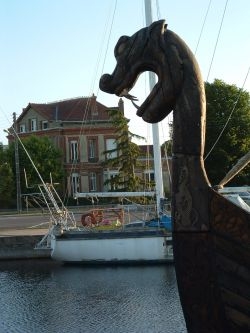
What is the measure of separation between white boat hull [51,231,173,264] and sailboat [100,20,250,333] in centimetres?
1453

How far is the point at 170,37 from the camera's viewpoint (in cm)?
418

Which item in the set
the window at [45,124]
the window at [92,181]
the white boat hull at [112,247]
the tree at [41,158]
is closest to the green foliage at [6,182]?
the tree at [41,158]

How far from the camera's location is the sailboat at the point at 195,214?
13.0ft

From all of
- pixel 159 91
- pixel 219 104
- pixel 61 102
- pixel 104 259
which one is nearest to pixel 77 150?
pixel 61 102

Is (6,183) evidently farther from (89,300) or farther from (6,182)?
(89,300)

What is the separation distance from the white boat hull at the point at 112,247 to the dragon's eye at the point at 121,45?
1449cm

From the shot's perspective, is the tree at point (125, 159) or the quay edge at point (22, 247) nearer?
the quay edge at point (22, 247)

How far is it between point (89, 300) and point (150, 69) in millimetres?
10622

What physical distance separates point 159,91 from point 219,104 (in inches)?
1759

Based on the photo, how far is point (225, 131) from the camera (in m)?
46.5

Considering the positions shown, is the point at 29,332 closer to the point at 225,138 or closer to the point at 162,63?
the point at 162,63

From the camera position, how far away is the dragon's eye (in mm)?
4371

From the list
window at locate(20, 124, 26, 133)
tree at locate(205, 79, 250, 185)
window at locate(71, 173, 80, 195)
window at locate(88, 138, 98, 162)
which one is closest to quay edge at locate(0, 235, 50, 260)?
tree at locate(205, 79, 250, 185)

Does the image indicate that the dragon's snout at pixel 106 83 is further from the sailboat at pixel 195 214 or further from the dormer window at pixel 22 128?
the dormer window at pixel 22 128
